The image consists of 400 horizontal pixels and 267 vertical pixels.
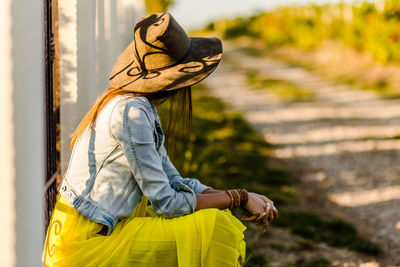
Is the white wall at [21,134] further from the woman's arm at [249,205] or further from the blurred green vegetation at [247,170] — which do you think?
the blurred green vegetation at [247,170]

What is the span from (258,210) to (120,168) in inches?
28.2

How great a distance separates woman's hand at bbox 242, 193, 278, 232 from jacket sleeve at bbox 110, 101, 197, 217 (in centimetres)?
45

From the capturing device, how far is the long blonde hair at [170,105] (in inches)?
95.6

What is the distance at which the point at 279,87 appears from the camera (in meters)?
13.1

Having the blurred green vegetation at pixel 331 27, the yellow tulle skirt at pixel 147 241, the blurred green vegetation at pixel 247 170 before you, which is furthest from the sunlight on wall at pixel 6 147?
the blurred green vegetation at pixel 331 27

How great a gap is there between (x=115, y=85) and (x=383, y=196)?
12.8 feet

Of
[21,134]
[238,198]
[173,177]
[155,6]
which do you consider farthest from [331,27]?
[21,134]

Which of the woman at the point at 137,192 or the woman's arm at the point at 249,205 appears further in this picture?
the woman's arm at the point at 249,205

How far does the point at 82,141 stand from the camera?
2.41 m

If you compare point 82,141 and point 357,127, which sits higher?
point 82,141

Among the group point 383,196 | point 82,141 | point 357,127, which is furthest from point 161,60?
point 357,127

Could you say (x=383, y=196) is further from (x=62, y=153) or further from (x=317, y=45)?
(x=317, y=45)

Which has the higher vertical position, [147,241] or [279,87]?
[147,241]

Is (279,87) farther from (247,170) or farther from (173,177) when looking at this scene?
(173,177)
